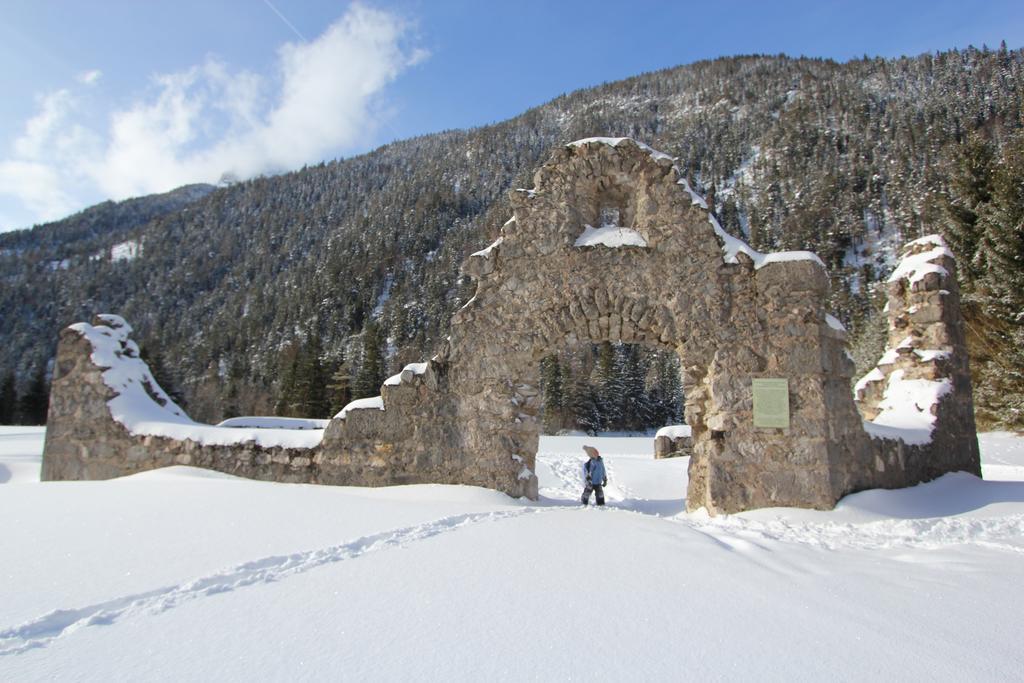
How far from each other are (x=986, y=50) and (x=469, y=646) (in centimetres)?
15585

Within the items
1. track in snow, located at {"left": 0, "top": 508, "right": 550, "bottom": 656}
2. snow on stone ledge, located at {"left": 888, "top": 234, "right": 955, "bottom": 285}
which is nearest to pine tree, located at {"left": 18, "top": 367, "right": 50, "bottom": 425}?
track in snow, located at {"left": 0, "top": 508, "right": 550, "bottom": 656}

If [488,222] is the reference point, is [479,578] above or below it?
below

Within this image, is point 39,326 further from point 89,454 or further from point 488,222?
point 89,454

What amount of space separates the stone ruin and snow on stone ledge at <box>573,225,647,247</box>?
0.12ft

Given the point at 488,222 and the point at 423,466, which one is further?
the point at 488,222

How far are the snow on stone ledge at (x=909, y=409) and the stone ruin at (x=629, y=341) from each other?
0.11 ft

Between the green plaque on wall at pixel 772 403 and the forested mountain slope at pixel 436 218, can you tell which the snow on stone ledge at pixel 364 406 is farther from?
the forested mountain slope at pixel 436 218

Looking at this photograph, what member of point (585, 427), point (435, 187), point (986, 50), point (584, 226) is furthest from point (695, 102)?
point (584, 226)

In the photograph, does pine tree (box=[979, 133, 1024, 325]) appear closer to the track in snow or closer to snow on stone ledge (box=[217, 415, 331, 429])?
the track in snow

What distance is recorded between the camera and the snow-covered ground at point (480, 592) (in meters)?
2.46

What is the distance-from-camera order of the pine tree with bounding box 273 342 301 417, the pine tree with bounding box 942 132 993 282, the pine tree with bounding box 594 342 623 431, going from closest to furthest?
the pine tree with bounding box 942 132 993 282
the pine tree with bounding box 273 342 301 417
the pine tree with bounding box 594 342 623 431

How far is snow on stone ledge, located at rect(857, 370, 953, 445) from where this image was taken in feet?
24.8

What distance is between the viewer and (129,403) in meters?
8.87

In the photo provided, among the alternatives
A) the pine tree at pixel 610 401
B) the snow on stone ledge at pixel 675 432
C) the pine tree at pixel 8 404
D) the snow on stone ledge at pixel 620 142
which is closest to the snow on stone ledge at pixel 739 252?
the snow on stone ledge at pixel 620 142
